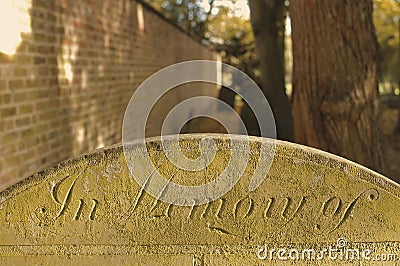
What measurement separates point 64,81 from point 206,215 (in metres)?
3.39

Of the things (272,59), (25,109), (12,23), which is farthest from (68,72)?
Result: (272,59)

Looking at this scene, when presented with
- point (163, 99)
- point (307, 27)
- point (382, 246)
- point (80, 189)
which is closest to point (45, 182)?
point (80, 189)

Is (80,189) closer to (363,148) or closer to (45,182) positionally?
(45,182)

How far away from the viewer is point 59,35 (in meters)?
5.76

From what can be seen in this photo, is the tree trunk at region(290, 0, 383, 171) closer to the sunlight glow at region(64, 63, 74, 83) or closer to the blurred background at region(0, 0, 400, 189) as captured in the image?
the blurred background at region(0, 0, 400, 189)

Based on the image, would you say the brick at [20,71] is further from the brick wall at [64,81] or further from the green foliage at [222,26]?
the green foliage at [222,26]

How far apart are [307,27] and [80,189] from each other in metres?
3.70

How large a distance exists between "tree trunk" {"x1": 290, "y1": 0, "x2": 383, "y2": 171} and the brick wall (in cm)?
228

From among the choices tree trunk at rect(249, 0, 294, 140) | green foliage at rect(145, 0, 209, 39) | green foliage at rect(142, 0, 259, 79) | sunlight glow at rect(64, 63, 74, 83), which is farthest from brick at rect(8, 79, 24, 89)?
green foliage at rect(145, 0, 209, 39)

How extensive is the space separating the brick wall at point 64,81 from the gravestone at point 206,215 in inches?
71.7

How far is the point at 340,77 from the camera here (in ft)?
18.8

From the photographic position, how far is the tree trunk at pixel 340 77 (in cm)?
574

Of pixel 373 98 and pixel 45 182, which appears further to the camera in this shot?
pixel 373 98

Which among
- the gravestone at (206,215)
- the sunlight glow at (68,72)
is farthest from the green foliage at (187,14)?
the gravestone at (206,215)
